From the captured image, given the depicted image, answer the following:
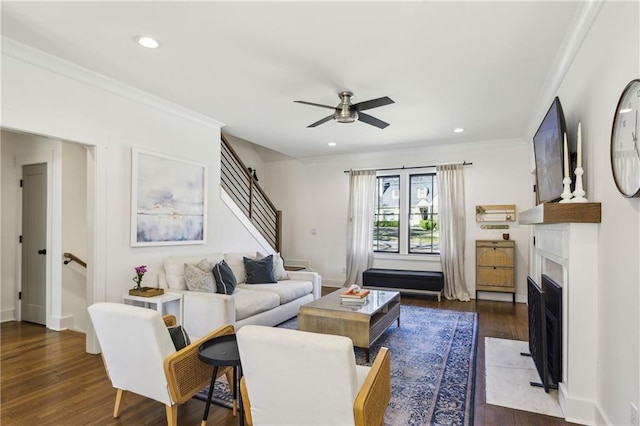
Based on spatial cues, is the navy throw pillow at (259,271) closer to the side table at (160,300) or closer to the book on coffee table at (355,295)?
the side table at (160,300)

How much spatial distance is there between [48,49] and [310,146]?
163 inches

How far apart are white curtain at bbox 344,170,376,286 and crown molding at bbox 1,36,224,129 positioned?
11.3 feet

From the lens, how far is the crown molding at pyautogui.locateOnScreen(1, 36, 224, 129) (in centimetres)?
286

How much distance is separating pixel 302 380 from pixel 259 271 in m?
3.33

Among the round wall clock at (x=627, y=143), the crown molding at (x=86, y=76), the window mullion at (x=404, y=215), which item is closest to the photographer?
the round wall clock at (x=627, y=143)

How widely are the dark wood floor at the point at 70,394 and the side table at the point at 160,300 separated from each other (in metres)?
0.60

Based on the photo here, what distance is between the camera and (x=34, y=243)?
4648mm

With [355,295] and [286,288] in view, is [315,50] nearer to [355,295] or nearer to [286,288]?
[355,295]

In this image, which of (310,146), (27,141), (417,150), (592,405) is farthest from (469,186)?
(27,141)

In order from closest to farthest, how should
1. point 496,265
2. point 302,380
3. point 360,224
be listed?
point 302,380 → point 496,265 → point 360,224

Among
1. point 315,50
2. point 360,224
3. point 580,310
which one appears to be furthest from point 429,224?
point 315,50

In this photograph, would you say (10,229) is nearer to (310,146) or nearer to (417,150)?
(310,146)

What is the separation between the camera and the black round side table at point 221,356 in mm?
1960

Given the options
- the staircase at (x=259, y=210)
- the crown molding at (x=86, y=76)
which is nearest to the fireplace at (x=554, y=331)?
the crown molding at (x=86, y=76)
